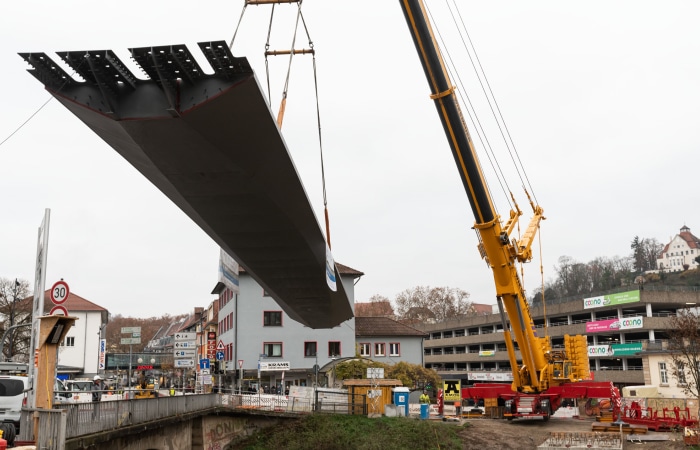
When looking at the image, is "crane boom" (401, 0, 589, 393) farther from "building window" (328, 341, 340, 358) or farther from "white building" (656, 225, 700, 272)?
"white building" (656, 225, 700, 272)

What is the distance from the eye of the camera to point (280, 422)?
34.9 metres

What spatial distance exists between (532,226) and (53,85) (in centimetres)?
2533

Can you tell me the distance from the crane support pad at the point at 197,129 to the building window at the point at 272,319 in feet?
129

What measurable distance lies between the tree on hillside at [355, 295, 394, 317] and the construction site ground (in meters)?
89.9

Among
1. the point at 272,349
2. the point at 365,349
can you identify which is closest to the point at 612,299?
the point at 365,349

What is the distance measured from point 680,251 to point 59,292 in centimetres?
18868

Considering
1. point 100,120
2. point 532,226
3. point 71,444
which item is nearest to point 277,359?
point 532,226

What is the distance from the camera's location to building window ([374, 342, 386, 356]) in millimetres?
60219

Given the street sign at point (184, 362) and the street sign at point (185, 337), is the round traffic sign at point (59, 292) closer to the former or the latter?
the street sign at point (184, 362)

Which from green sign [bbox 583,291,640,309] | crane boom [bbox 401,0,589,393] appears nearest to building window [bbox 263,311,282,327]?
crane boom [bbox 401,0,589,393]

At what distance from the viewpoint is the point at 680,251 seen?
176750 millimetres

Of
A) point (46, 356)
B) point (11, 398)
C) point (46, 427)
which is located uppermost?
point (46, 356)

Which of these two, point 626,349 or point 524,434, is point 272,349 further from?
point 626,349

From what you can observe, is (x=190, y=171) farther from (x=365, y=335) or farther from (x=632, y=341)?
(x=632, y=341)
